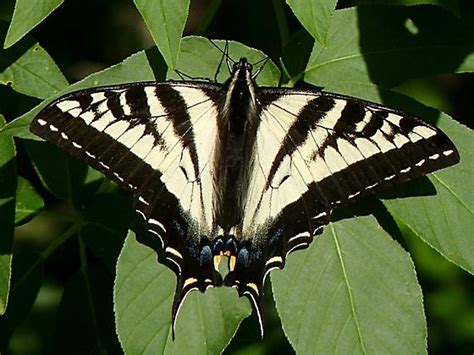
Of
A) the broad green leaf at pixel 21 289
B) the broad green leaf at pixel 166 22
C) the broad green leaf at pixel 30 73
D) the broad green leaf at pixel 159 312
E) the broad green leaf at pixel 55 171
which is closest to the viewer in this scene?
the broad green leaf at pixel 166 22

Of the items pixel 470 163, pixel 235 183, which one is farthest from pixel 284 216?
pixel 470 163

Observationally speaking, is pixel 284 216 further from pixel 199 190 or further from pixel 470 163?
pixel 470 163

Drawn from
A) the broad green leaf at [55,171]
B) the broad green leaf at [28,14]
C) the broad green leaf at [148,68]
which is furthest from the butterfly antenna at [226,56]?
the broad green leaf at [55,171]

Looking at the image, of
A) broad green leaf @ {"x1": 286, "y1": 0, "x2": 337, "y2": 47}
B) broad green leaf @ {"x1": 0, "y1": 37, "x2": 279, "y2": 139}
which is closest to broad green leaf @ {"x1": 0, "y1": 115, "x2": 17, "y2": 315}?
broad green leaf @ {"x1": 0, "y1": 37, "x2": 279, "y2": 139}

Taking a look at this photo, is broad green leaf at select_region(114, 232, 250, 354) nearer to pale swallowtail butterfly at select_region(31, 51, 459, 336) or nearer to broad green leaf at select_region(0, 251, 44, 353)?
pale swallowtail butterfly at select_region(31, 51, 459, 336)

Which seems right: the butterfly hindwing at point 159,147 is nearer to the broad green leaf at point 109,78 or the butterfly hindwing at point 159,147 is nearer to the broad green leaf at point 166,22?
the broad green leaf at point 109,78

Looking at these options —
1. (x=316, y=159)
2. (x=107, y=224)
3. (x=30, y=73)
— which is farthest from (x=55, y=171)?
(x=316, y=159)
